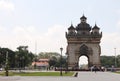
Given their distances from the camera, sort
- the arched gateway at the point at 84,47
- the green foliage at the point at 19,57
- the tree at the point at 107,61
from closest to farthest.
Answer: the arched gateway at the point at 84,47 → the green foliage at the point at 19,57 → the tree at the point at 107,61

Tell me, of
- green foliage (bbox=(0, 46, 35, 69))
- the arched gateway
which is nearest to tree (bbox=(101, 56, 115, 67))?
green foliage (bbox=(0, 46, 35, 69))

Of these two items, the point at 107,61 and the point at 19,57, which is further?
the point at 107,61

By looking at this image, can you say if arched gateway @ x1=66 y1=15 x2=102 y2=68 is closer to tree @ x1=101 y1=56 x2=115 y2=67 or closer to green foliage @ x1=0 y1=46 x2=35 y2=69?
green foliage @ x1=0 y1=46 x2=35 y2=69

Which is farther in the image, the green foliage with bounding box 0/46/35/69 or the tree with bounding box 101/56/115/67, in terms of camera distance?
the tree with bounding box 101/56/115/67

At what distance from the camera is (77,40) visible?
101 m

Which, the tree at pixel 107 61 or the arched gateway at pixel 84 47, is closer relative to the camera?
the arched gateway at pixel 84 47

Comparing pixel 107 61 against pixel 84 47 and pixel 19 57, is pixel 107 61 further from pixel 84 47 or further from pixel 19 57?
pixel 19 57

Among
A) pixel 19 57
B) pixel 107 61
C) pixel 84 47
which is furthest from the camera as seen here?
pixel 107 61

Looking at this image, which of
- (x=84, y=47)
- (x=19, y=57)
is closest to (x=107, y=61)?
(x=84, y=47)

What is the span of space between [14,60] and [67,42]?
24603 millimetres

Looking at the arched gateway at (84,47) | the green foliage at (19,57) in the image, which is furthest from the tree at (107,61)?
the arched gateway at (84,47)

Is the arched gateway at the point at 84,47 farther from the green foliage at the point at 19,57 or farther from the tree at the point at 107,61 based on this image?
the tree at the point at 107,61

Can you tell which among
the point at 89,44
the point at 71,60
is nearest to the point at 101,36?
the point at 89,44

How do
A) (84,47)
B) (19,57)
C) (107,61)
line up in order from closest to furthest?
(84,47), (19,57), (107,61)
